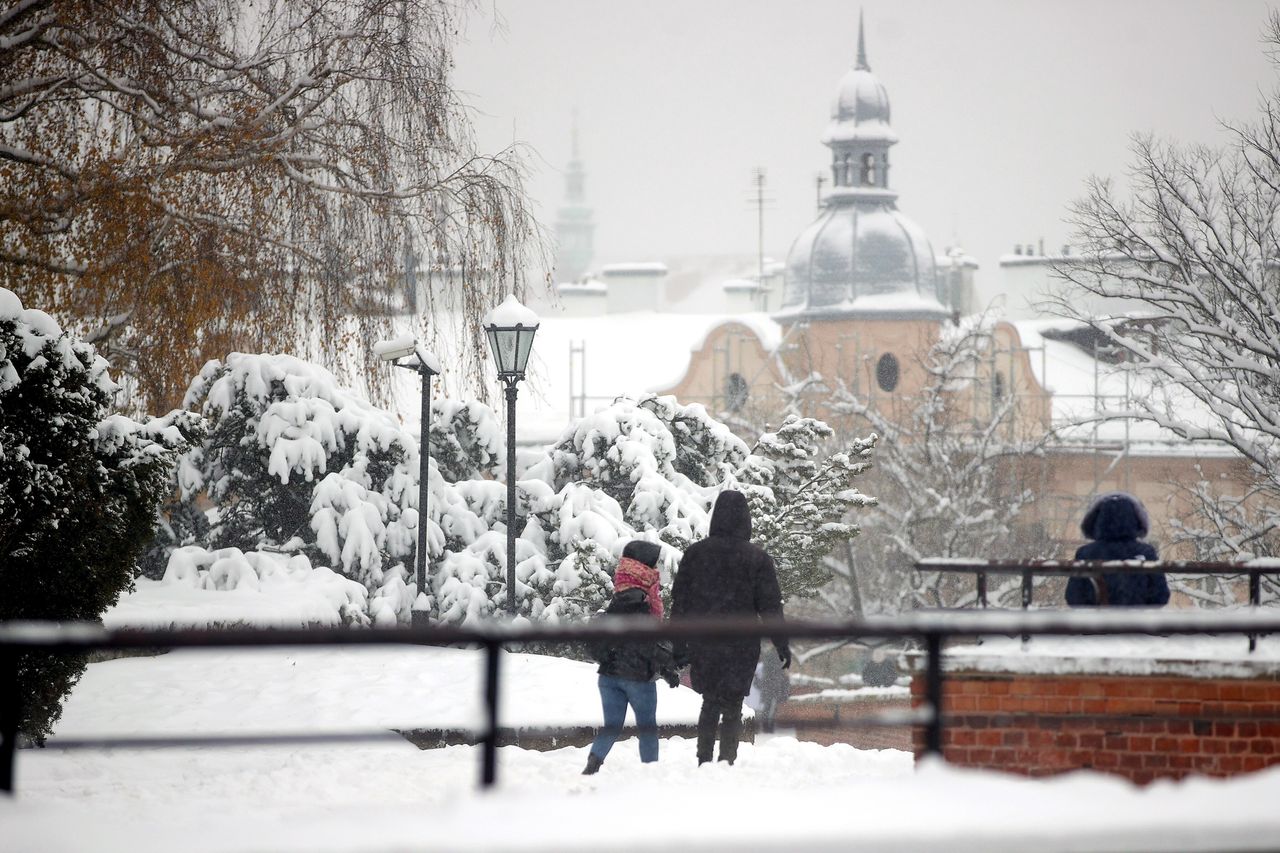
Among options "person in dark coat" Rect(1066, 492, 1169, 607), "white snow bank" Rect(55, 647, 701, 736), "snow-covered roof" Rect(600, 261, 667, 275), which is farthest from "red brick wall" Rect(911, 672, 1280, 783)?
"snow-covered roof" Rect(600, 261, 667, 275)

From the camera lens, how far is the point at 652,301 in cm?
6581

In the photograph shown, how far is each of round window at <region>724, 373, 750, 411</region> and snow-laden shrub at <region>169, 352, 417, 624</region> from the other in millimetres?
31555

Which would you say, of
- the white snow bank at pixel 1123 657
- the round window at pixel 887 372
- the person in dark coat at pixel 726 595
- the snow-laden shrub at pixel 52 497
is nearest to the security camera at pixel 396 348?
the snow-laden shrub at pixel 52 497

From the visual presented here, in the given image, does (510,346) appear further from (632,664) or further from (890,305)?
(890,305)

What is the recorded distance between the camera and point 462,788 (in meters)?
8.95

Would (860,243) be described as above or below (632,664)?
above

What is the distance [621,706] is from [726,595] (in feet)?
3.27

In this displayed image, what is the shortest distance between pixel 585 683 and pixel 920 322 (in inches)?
1659

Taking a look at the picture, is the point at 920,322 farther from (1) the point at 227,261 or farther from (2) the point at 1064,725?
Result: (2) the point at 1064,725

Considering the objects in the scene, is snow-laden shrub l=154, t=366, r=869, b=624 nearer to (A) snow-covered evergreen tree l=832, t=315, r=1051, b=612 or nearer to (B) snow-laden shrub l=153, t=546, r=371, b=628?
(B) snow-laden shrub l=153, t=546, r=371, b=628

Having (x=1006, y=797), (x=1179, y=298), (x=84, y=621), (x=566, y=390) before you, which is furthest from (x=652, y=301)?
(x=1006, y=797)

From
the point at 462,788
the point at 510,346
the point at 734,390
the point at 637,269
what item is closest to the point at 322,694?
the point at 510,346

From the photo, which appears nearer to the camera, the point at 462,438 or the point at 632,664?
the point at 632,664

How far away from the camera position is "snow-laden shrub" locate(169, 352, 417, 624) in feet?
54.6
